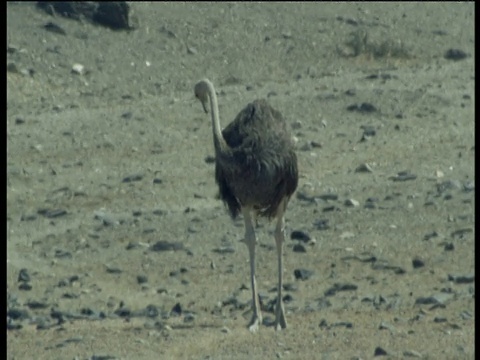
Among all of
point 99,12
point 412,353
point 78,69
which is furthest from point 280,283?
point 99,12

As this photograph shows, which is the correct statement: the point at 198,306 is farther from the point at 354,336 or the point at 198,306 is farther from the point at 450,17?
the point at 450,17

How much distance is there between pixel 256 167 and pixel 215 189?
14.0 feet

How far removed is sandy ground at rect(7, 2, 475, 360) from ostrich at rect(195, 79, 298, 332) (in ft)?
1.97

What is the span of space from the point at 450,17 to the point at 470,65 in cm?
479

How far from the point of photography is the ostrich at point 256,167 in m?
10.9

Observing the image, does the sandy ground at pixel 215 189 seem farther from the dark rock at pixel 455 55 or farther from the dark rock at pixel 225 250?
the dark rock at pixel 455 55

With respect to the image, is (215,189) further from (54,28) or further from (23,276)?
(54,28)

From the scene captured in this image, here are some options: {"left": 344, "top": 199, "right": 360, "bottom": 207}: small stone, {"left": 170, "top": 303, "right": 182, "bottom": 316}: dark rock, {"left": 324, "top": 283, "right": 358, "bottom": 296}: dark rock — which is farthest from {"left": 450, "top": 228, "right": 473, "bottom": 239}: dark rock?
{"left": 170, "top": 303, "right": 182, "bottom": 316}: dark rock

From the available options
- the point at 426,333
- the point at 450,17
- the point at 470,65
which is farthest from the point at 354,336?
the point at 450,17

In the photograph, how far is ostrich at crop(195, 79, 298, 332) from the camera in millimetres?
10867

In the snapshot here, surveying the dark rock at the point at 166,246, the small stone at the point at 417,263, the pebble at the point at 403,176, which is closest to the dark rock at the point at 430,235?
the small stone at the point at 417,263

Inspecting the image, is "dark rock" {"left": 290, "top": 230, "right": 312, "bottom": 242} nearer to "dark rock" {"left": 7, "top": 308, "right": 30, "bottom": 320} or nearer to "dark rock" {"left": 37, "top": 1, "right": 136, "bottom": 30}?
"dark rock" {"left": 7, "top": 308, "right": 30, "bottom": 320}

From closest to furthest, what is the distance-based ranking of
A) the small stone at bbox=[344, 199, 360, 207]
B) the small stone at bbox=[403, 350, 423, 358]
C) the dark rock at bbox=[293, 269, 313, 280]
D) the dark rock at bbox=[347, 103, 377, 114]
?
the small stone at bbox=[403, 350, 423, 358]
the dark rock at bbox=[293, 269, 313, 280]
the small stone at bbox=[344, 199, 360, 207]
the dark rock at bbox=[347, 103, 377, 114]

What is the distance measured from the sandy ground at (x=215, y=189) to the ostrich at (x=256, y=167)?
60 cm
